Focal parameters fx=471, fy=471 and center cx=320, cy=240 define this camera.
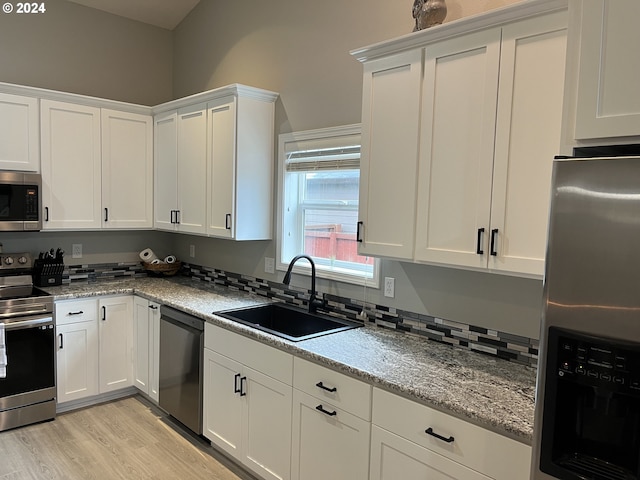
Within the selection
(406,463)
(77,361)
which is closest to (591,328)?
(406,463)

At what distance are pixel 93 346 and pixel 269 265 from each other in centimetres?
148

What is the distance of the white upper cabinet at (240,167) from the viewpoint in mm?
3248

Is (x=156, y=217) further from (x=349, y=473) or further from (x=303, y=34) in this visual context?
(x=349, y=473)

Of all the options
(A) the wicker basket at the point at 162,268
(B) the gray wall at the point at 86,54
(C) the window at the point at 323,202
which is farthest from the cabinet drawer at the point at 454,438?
(B) the gray wall at the point at 86,54

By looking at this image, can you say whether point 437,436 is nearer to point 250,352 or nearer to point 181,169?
point 250,352

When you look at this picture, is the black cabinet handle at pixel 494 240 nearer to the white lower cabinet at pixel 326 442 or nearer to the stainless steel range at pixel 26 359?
the white lower cabinet at pixel 326 442

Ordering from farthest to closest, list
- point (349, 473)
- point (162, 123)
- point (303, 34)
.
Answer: point (162, 123) < point (303, 34) < point (349, 473)

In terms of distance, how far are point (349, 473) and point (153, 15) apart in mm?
4063

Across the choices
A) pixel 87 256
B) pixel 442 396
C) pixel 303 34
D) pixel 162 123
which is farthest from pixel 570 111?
pixel 87 256

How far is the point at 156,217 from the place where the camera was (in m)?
4.13

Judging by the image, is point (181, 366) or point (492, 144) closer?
point (492, 144)

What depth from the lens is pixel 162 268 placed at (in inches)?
166

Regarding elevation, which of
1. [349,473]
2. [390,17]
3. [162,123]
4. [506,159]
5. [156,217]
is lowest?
[349,473]

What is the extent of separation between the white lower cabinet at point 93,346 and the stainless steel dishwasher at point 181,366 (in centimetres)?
55
